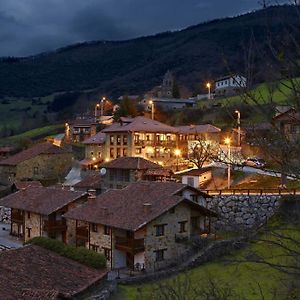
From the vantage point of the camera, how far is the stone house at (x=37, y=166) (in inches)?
2516

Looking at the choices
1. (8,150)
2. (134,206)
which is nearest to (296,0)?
(134,206)

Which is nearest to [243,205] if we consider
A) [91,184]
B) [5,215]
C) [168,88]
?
[91,184]

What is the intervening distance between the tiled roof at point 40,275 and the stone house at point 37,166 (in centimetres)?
3768

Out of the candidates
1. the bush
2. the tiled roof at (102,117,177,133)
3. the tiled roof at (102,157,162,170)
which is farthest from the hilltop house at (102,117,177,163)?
the bush

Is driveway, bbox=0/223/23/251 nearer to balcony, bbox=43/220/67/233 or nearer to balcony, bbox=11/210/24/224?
balcony, bbox=11/210/24/224

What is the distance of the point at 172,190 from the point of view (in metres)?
35.3

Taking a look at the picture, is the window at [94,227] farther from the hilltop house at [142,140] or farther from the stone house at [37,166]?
the stone house at [37,166]

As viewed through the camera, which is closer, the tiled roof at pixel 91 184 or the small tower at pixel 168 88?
the tiled roof at pixel 91 184

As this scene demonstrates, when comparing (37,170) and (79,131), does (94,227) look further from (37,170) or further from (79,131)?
(79,131)

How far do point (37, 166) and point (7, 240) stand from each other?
24.2 m

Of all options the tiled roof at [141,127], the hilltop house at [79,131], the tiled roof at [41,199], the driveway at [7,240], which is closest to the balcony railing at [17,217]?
the tiled roof at [41,199]

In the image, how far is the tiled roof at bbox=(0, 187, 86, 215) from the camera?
127 ft

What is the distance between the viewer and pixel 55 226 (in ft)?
126

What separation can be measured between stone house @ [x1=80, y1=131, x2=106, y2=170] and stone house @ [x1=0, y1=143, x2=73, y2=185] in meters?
3.30
